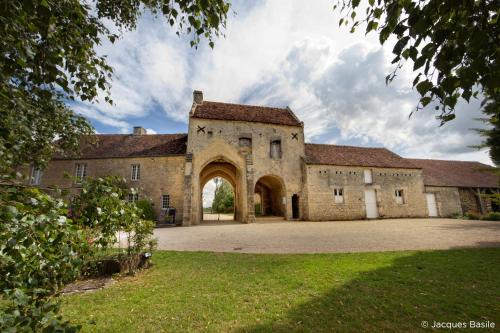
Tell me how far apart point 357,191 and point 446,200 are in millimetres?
9878

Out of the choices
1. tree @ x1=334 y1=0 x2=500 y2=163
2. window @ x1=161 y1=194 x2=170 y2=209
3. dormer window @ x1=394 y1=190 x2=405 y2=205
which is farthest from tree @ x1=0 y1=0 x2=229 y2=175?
dormer window @ x1=394 y1=190 x2=405 y2=205

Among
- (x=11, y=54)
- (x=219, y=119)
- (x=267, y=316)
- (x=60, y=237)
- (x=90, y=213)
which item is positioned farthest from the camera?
(x=219, y=119)

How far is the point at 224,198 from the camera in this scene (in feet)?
121

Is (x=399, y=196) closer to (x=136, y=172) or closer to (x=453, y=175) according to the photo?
(x=453, y=175)

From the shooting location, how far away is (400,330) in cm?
294

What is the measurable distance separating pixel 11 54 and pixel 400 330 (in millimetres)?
5893

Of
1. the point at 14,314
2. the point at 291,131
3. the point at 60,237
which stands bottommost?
the point at 14,314

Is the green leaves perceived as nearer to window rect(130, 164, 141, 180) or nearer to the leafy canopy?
the leafy canopy

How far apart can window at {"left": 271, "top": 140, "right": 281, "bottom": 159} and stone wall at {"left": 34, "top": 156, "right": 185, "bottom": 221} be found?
7493 millimetres

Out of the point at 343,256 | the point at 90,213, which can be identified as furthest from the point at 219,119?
the point at 90,213

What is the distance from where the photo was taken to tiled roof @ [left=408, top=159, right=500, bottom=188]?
74.9 ft

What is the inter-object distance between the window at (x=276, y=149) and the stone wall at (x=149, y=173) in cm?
749

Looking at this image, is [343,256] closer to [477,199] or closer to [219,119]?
[219,119]

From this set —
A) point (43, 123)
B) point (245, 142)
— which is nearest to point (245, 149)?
point (245, 142)
